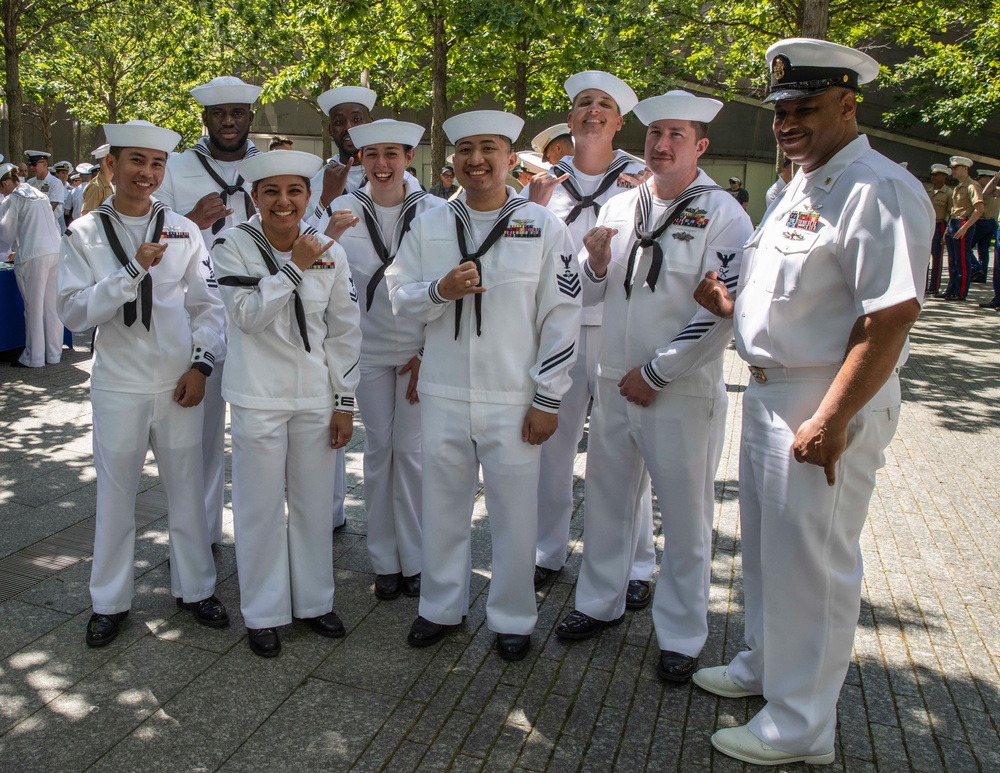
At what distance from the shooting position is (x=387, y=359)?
4.62 metres

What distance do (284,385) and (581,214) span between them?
6.08 ft

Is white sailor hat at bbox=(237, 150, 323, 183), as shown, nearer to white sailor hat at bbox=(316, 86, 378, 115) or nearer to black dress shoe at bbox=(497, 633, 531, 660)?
white sailor hat at bbox=(316, 86, 378, 115)

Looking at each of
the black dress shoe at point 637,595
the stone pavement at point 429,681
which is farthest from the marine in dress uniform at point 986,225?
the black dress shoe at point 637,595

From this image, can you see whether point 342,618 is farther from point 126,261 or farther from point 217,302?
point 126,261

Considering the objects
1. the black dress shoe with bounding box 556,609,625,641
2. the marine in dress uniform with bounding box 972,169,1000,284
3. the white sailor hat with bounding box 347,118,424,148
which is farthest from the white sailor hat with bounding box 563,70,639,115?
the marine in dress uniform with bounding box 972,169,1000,284

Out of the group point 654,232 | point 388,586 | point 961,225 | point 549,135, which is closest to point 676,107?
point 654,232

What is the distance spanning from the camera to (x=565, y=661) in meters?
4.01

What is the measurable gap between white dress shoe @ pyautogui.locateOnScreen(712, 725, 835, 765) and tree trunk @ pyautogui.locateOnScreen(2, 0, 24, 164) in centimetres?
1815

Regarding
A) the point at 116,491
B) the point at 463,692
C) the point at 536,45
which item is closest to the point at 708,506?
the point at 463,692

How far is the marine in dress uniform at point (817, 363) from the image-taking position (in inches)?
112

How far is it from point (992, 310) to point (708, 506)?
1373 cm

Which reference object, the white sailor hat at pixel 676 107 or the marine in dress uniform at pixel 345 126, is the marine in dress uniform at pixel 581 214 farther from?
the marine in dress uniform at pixel 345 126

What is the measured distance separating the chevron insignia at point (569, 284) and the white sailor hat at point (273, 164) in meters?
1.16

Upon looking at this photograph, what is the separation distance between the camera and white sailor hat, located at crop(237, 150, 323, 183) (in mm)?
3867
